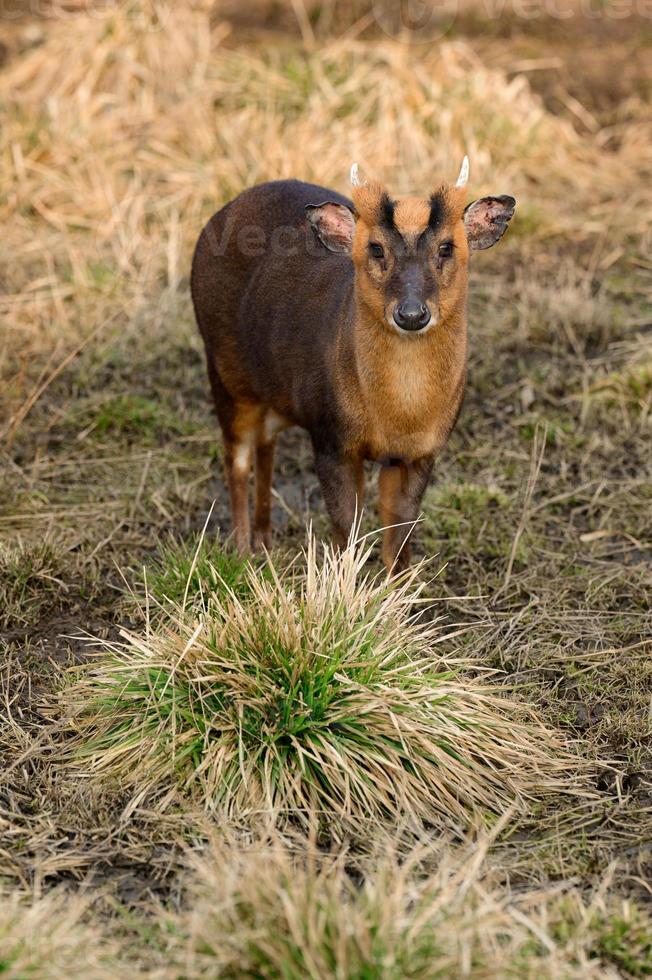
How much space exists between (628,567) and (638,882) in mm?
2153

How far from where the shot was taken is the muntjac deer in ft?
15.9

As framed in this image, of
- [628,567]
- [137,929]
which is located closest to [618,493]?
[628,567]

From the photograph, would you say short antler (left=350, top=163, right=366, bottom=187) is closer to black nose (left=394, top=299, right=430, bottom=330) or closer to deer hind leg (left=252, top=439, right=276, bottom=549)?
black nose (left=394, top=299, right=430, bottom=330)

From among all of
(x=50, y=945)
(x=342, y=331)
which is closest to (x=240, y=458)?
(x=342, y=331)

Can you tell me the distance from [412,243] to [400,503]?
112 cm

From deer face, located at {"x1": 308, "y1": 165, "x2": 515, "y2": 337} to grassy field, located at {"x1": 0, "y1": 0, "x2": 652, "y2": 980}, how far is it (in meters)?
0.85

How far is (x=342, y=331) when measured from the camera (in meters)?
5.22

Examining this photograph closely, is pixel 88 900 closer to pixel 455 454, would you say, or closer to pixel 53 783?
pixel 53 783

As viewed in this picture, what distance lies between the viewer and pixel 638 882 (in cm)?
392

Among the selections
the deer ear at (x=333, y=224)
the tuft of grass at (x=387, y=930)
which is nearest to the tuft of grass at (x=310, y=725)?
the tuft of grass at (x=387, y=930)

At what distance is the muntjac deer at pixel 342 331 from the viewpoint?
15.9 feet

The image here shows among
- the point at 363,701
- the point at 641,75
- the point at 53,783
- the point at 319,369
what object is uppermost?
the point at 641,75
